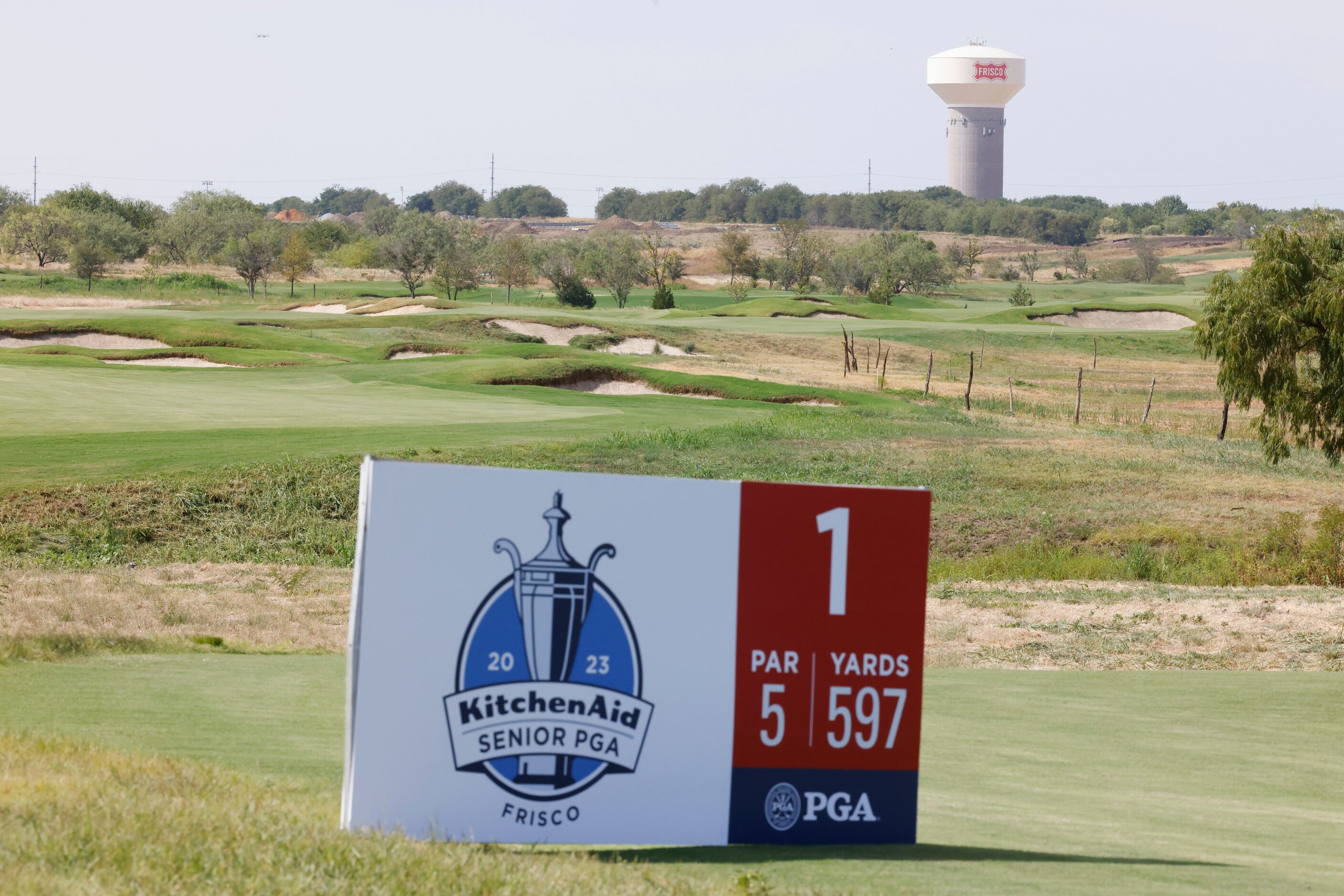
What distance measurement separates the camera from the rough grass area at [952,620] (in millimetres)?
10531

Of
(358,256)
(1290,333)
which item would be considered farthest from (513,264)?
(1290,333)

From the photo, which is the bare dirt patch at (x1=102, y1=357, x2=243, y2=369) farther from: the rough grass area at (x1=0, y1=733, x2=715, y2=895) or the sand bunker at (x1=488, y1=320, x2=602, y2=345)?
the rough grass area at (x1=0, y1=733, x2=715, y2=895)

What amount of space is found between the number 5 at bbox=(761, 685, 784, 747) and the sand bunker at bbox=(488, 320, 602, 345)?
57543 mm

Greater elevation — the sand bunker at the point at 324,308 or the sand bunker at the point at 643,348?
the sand bunker at the point at 324,308

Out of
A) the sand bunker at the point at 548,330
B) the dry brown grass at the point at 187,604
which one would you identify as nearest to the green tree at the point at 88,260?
the sand bunker at the point at 548,330

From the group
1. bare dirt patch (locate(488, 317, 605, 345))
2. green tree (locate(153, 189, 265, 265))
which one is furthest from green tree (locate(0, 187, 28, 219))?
bare dirt patch (locate(488, 317, 605, 345))

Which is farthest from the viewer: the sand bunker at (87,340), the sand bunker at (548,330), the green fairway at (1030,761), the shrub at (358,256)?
the shrub at (358,256)

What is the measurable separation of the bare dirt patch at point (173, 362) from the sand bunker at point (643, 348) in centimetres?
1977

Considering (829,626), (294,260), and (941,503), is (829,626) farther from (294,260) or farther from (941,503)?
(294,260)

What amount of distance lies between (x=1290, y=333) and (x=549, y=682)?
529 inches

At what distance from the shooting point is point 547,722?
14.7ft

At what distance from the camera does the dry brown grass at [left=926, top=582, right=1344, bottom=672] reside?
489 inches

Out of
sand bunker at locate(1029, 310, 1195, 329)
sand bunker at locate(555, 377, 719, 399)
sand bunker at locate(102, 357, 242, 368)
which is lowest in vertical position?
sand bunker at locate(555, 377, 719, 399)

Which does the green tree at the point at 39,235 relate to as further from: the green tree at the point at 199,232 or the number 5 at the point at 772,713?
the number 5 at the point at 772,713
